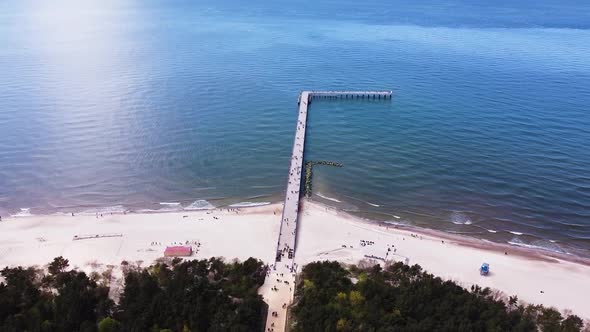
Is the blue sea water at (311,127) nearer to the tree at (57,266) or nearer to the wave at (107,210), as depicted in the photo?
the wave at (107,210)

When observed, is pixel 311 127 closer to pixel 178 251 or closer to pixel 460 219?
pixel 460 219

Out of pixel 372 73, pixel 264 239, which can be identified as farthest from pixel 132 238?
pixel 372 73

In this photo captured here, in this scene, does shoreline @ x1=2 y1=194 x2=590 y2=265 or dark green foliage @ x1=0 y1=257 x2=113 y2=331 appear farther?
shoreline @ x1=2 y1=194 x2=590 y2=265

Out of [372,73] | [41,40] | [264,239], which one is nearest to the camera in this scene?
[264,239]

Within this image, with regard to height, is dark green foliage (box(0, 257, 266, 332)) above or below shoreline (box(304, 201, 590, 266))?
below

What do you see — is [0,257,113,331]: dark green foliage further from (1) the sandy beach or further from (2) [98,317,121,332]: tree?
(1) the sandy beach

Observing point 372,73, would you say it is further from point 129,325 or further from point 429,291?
point 129,325

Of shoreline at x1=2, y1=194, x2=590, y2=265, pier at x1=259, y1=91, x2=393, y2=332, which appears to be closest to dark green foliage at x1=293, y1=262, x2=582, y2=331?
pier at x1=259, y1=91, x2=393, y2=332
